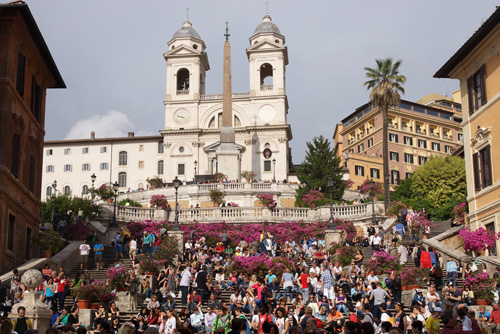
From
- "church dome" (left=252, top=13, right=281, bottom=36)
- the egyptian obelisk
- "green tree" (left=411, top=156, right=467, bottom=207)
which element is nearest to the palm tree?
"green tree" (left=411, top=156, right=467, bottom=207)

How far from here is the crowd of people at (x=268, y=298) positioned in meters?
19.2

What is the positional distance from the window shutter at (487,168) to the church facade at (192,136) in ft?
183

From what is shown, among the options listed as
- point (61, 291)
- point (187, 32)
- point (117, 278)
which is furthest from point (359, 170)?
point (61, 291)

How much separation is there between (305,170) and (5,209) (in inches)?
1718

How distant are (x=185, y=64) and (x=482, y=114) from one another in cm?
6846

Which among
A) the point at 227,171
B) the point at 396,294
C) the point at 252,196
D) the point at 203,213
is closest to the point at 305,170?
the point at 252,196

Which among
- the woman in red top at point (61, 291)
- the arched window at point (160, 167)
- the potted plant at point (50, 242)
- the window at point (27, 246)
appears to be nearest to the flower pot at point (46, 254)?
the potted plant at point (50, 242)

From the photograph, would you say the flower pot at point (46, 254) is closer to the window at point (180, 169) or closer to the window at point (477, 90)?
the window at point (477, 90)

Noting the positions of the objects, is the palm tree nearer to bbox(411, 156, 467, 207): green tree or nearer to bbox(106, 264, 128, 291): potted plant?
bbox(411, 156, 467, 207): green tree

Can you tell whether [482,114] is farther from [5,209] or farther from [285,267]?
[5,209]

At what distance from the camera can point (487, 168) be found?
108ft

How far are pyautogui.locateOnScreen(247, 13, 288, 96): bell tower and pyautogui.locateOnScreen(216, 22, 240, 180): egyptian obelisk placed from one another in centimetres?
649

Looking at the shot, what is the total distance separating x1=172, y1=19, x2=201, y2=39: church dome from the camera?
326 feet

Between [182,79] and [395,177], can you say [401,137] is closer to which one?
[395,177]
